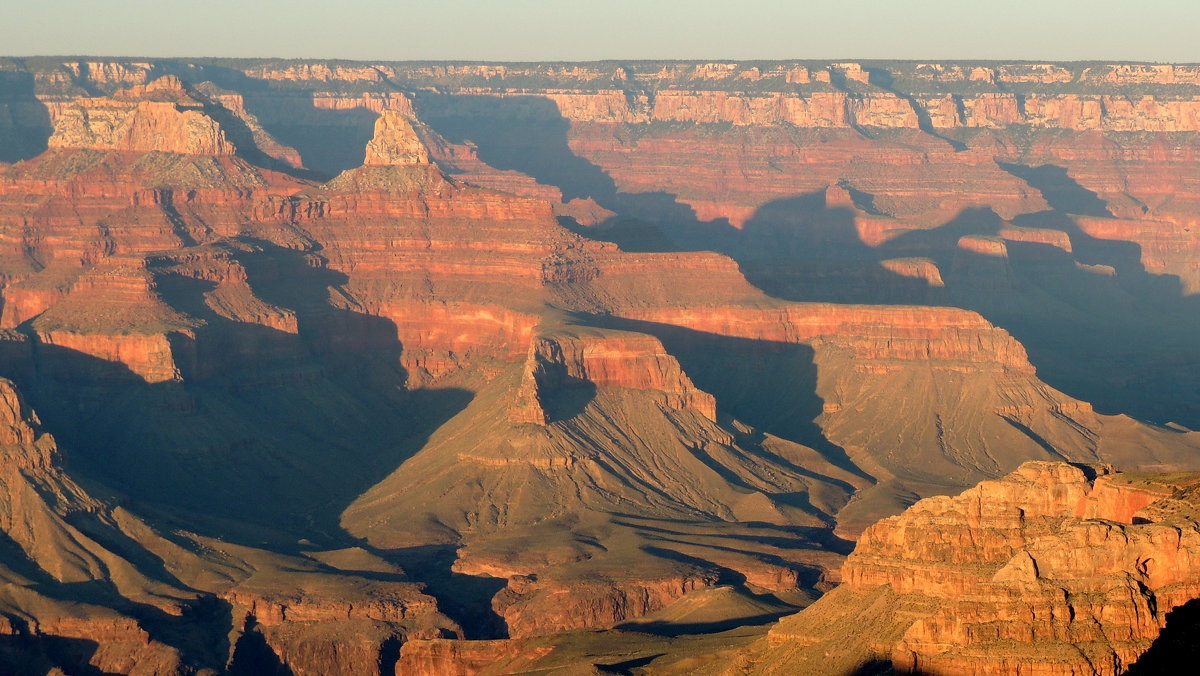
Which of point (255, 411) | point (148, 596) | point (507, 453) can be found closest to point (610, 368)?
point (507, 453)

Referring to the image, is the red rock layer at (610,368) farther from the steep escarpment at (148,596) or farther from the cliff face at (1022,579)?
the cliff face at (1022,579)

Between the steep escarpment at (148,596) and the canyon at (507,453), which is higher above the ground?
→ the canyon at (507,453)

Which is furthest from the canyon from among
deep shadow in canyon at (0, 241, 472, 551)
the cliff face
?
deep shadow in canyon at (0, 241, 472, 551)

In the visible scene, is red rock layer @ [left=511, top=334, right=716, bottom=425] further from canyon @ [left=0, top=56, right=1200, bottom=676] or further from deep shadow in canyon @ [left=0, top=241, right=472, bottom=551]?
deep shadow in canyon @ [left=0, top=241, right=472, bottom=551]

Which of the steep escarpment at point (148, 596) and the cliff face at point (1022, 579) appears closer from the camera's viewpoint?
the cliff face at point (1022, 579)

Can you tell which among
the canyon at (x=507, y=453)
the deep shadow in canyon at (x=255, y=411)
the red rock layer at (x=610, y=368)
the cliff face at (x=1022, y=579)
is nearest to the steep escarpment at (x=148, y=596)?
the canyon at (x=507, y=453)

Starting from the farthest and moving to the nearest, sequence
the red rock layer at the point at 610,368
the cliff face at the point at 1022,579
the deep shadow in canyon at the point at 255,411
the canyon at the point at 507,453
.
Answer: the red rock layer at the point at 610,368, the deep shadow in canyon at the point at 255,411, the canyon at the point at 507,453, the cliff face at the point at 1022,579
